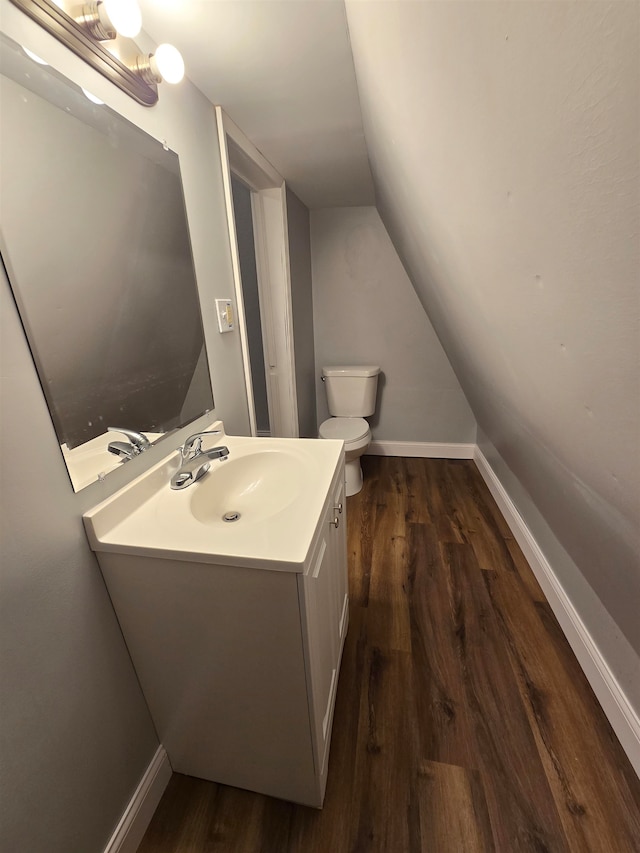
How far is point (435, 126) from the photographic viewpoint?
2.27ft

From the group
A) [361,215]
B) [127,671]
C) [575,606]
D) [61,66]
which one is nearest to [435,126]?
[61,66]

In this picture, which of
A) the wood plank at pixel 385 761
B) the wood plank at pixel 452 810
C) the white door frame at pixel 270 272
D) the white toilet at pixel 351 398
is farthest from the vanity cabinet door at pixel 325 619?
the white toilet at pixel 351 398

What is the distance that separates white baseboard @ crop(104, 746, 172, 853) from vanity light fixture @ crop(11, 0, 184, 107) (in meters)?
1.81

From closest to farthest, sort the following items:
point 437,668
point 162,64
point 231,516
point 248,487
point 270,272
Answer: point 162,64, point 231,516, point 248,487, point 437,668, point 270,272

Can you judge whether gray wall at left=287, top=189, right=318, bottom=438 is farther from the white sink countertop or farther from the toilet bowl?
the white sink countertop

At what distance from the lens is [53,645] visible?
0.77m

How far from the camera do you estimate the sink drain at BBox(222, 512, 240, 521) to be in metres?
1.12

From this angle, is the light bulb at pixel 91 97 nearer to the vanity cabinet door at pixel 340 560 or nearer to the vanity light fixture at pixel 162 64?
the vanity light fixture at pixel 162 64

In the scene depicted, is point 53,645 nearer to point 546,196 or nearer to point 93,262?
point 93,262

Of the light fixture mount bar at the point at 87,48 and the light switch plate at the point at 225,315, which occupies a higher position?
the light fixture mount bar at the point at 87,48

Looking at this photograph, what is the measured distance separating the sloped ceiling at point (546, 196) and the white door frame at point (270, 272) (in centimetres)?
67

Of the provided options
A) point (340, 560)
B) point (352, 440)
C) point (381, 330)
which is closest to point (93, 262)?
point (340, 560)

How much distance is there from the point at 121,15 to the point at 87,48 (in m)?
0.11

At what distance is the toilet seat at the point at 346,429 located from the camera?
242 centimetres
